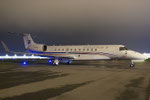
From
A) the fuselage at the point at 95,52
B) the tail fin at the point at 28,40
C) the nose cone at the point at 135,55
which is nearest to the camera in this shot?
the nose cone at the point at 135,55

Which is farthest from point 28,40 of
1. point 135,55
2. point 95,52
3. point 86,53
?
point 135,55

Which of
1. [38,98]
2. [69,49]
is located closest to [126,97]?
[38,98]

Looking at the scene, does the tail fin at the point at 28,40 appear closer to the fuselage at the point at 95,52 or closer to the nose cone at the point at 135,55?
the fuselage at the point at 95,52

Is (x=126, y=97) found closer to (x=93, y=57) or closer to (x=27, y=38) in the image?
(x=93, y=57)

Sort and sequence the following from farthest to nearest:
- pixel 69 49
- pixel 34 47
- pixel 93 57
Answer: pixel 34 47 → pixel 69 49 → pixel 93 57

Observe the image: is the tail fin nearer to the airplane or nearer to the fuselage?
the airplane

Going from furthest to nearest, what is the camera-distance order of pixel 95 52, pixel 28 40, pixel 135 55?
pixel 28 40
pixel 95 52
pixel 135 55

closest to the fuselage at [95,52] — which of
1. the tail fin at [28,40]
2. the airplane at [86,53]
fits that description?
the airplane at [86,53]

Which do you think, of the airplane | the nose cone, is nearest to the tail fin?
the airplane

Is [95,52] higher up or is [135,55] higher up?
[95,52]

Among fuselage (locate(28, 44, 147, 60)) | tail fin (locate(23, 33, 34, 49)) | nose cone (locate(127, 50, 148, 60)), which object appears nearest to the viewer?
nose cone (locate(127, 50, 148, 60))

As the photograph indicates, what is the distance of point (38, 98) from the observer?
7312 mm

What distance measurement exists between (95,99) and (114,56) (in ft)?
72.9

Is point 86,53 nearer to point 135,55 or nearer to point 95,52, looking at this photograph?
point 95,52
